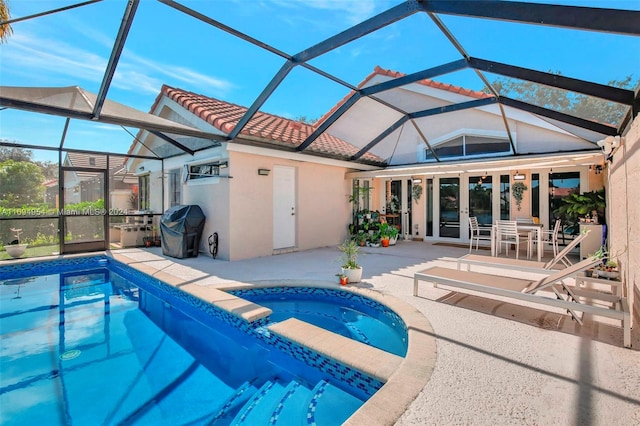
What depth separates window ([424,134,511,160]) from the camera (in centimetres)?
1417

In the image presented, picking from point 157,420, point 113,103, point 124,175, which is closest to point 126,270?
point 113,103

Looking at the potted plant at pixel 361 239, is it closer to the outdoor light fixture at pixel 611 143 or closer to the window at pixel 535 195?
the window at pixel 535 195

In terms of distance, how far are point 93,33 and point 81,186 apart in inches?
333

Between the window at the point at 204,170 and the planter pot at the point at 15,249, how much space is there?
21.6 feet

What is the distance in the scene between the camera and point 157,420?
13.7 ft

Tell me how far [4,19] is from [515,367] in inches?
437

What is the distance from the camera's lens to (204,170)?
13.0 metres

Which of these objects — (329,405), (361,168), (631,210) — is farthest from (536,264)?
(361,168)

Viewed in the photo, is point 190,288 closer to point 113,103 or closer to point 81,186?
point 113,103

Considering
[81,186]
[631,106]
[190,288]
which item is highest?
[631,106]

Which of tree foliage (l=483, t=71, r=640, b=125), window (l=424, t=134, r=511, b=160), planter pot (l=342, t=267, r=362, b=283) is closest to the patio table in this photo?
tree foliage (l=483, t=71, r=640, b=125)

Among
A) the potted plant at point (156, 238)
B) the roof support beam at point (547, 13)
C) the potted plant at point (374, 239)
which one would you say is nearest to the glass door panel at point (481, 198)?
the potted plant at point (374, 239)

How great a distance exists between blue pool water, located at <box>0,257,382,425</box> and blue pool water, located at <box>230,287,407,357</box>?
124 centimetres

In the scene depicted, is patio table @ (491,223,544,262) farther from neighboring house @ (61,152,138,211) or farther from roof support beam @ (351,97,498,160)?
neighboring house @ (61,152,138,211)
